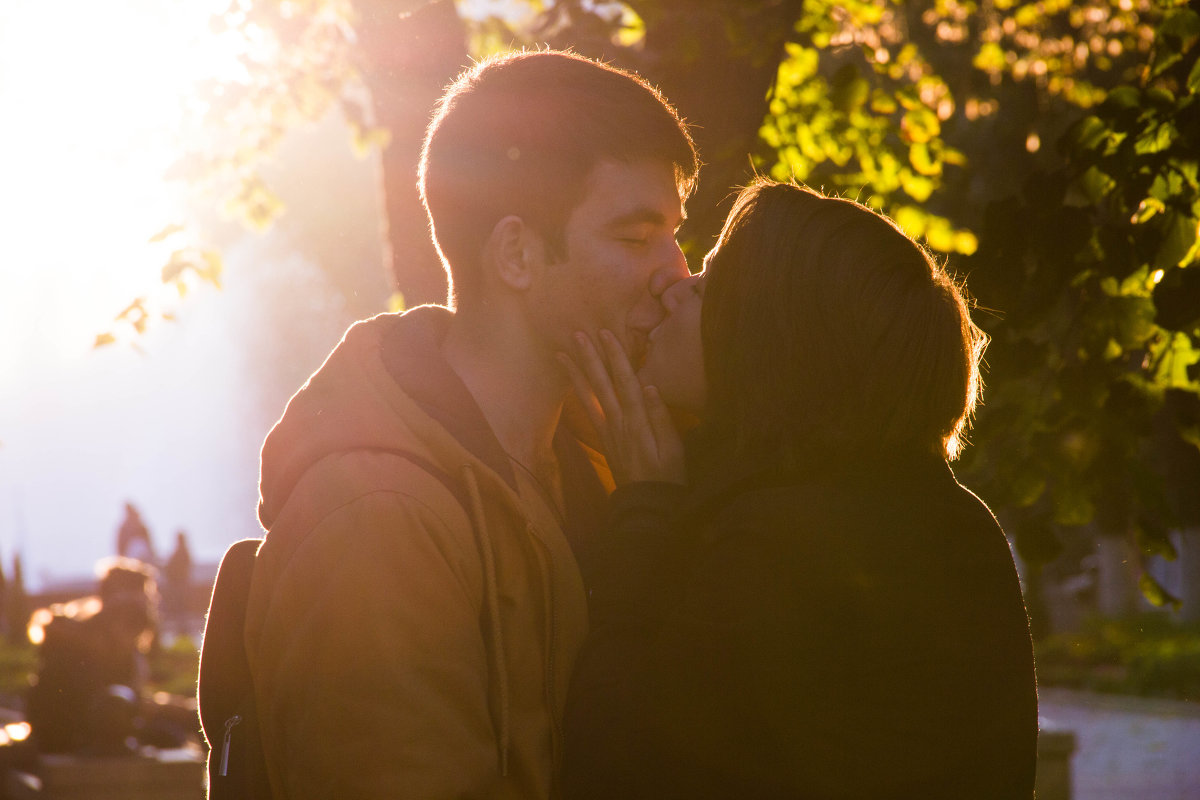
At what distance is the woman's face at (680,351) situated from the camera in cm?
335

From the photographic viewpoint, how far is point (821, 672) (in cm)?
280

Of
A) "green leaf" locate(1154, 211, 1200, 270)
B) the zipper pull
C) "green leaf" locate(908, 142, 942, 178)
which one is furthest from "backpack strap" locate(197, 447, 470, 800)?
"green leaf" locate(908, 142, 942, 178)

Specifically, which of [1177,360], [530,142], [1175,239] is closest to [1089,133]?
[1175,239]

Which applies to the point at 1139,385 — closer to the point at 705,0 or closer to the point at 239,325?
the point at 705,0

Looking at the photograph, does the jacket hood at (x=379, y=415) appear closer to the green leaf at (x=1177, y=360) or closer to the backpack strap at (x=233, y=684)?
the backpack strap at (x=233, y=684)

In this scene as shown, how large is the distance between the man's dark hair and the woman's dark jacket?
98cm

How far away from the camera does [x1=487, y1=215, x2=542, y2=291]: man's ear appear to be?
3.34 metres

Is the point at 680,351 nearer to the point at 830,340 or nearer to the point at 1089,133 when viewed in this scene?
the point at 830,340

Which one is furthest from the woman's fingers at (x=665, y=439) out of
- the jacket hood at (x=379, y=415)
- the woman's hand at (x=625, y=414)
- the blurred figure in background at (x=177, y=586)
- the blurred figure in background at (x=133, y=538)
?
the blurred figure in background at (x=177, y=586)

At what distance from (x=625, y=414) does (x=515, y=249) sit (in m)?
0.52

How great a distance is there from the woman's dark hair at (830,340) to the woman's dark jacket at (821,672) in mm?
174

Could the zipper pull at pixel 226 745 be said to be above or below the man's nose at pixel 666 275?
below

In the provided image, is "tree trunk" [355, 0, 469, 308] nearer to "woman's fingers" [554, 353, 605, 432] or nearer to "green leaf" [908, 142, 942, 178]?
"woman's fingers" [554, 353, 605, 432]

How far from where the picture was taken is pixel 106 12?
283 inches
